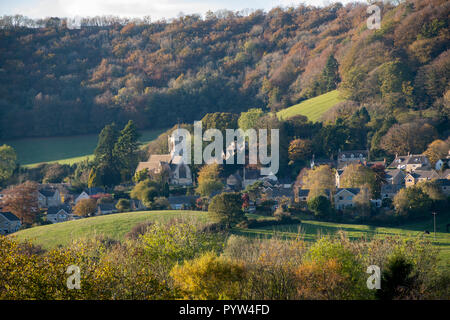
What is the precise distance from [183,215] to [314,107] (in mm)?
39745

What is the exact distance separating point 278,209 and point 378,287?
24.4m

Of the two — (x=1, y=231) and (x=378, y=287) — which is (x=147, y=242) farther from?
(x=1, y=231)

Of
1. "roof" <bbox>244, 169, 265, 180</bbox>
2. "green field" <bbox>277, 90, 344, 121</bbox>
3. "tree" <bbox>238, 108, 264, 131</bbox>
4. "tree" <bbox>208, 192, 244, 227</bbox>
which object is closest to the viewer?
"tree" <bbox>208, 192, 244, 227</bbox>

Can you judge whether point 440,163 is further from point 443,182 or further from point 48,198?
point 48,198

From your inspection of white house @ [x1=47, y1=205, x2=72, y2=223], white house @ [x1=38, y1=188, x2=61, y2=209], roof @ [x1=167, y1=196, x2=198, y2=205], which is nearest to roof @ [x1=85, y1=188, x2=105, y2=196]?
white house @ [x1=38, y1=188, x2=61, y2=209]

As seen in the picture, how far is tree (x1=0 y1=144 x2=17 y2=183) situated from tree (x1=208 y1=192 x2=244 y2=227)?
36505 millimetres

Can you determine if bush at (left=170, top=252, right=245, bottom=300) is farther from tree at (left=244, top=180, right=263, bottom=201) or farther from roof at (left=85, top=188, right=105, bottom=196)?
roof at (left=85, top=188, right=105, bottom=196)

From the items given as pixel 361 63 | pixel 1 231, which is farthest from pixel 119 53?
pixel 1 231

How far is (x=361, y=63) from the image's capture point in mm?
76688

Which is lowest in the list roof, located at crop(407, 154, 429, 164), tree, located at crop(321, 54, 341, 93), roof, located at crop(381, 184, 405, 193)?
roof, located at crop(381, 184, 405, 193)

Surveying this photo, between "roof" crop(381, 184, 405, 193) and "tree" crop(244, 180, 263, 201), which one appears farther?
"tree" crop(244, 180, 263, 201)

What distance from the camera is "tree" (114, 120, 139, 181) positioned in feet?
220

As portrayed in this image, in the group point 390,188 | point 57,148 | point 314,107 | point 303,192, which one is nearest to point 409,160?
point 390,188

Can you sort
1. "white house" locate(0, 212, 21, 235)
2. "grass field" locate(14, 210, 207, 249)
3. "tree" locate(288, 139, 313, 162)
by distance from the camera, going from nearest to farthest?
"grass field" locate(14, 210, 207, 249)
"white house" locate(0, 212, 21, 235)
"tree" locate(288, 139, 313, 162)
